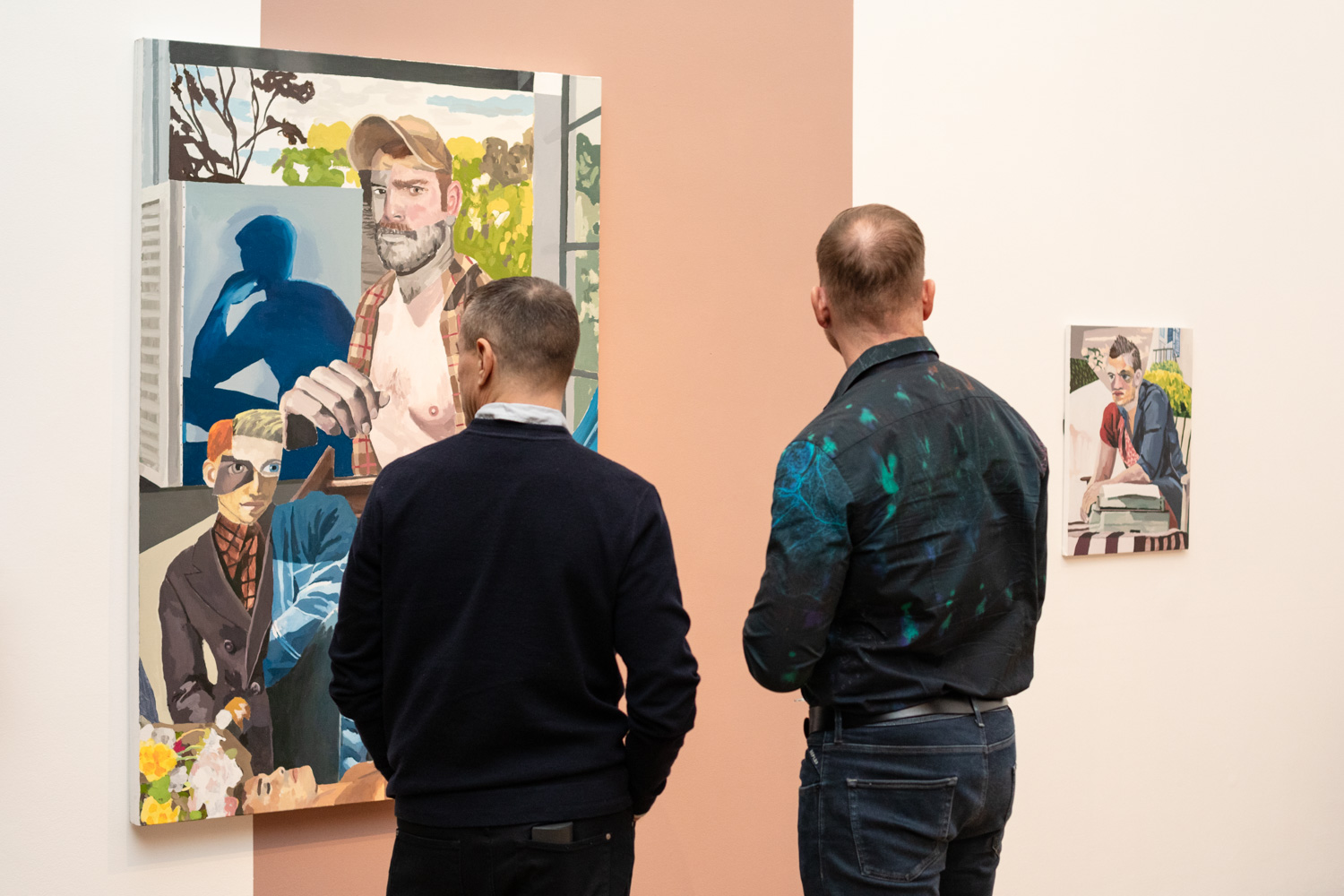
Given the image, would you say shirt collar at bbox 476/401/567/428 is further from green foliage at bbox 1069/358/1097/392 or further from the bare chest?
green foliage at bbox 1069/358/1097/392

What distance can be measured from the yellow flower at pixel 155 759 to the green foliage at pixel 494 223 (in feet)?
4.15

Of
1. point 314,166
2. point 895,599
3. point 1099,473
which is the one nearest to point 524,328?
point 895,599

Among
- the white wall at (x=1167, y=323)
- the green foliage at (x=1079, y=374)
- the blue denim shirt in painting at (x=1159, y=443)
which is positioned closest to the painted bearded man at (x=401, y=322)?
the white wall at (x=1167, y=323)

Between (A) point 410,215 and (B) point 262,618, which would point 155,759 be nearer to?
(B) point 262,618

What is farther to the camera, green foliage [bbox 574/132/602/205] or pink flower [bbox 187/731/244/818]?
green foliage [bbox 574/132/602/205]

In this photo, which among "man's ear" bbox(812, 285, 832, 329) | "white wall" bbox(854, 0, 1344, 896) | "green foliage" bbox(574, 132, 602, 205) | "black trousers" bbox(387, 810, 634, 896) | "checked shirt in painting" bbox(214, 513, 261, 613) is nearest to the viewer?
"black trousers" bbox(387, 810, 634, 896)

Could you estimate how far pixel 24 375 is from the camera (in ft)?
7.54

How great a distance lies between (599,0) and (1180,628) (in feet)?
A: 8.40

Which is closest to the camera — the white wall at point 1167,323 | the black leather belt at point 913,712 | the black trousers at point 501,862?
the black trousers at point 501,862

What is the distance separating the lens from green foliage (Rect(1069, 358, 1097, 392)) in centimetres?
327

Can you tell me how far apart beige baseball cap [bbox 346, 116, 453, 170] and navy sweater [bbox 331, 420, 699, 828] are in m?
1.10

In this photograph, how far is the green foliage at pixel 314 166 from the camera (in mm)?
2428

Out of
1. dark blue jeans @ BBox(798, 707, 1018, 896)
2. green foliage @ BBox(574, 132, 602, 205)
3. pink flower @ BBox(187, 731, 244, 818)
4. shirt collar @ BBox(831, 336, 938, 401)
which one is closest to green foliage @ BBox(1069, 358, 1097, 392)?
green foliage @ BBox(574, 132, 602, 205)

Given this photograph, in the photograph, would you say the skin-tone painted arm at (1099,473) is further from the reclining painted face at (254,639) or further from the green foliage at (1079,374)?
the reclining painted face at (254,639)
